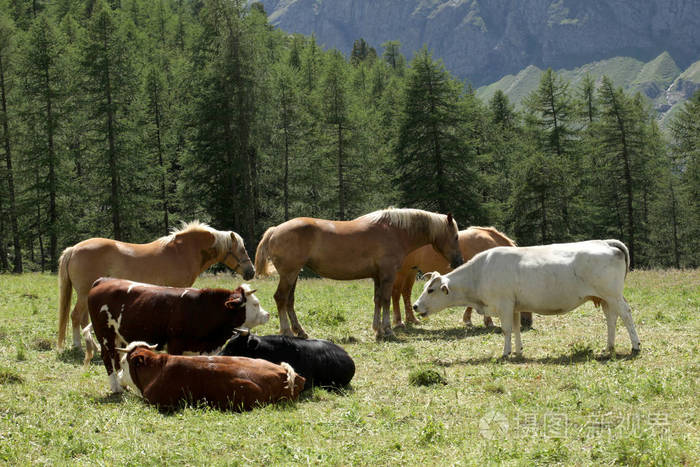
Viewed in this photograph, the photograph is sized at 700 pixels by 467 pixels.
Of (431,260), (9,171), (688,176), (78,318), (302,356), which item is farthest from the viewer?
(688,176)

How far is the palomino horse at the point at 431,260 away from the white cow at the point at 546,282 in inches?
145

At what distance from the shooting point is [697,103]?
65000 mm

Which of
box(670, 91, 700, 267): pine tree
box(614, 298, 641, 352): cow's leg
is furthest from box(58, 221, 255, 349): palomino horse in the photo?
box(670, 91, 700, 267): pine tree

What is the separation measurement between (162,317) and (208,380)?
1722 mm

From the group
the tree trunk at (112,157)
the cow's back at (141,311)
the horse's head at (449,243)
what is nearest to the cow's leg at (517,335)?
the horse's head at (449,243)

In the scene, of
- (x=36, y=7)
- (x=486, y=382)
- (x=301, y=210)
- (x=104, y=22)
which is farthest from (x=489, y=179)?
(x=36, y=7)

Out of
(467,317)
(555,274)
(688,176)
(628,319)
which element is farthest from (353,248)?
(688,176)

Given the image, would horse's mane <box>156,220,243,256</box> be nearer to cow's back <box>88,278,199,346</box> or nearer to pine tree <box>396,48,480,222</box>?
cow's back <box>88,278,199,346</box>

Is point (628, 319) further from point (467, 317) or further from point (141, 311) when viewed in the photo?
point (141, 311)

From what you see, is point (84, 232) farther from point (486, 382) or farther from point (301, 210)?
point (486, 382)

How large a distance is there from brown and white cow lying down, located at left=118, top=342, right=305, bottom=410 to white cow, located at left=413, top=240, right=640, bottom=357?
14.3 feet

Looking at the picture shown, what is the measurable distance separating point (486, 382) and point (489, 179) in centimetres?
3609

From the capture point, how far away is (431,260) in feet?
50.6

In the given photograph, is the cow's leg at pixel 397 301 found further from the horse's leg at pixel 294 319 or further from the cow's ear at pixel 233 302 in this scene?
the cow's ear at pixel 233 302
